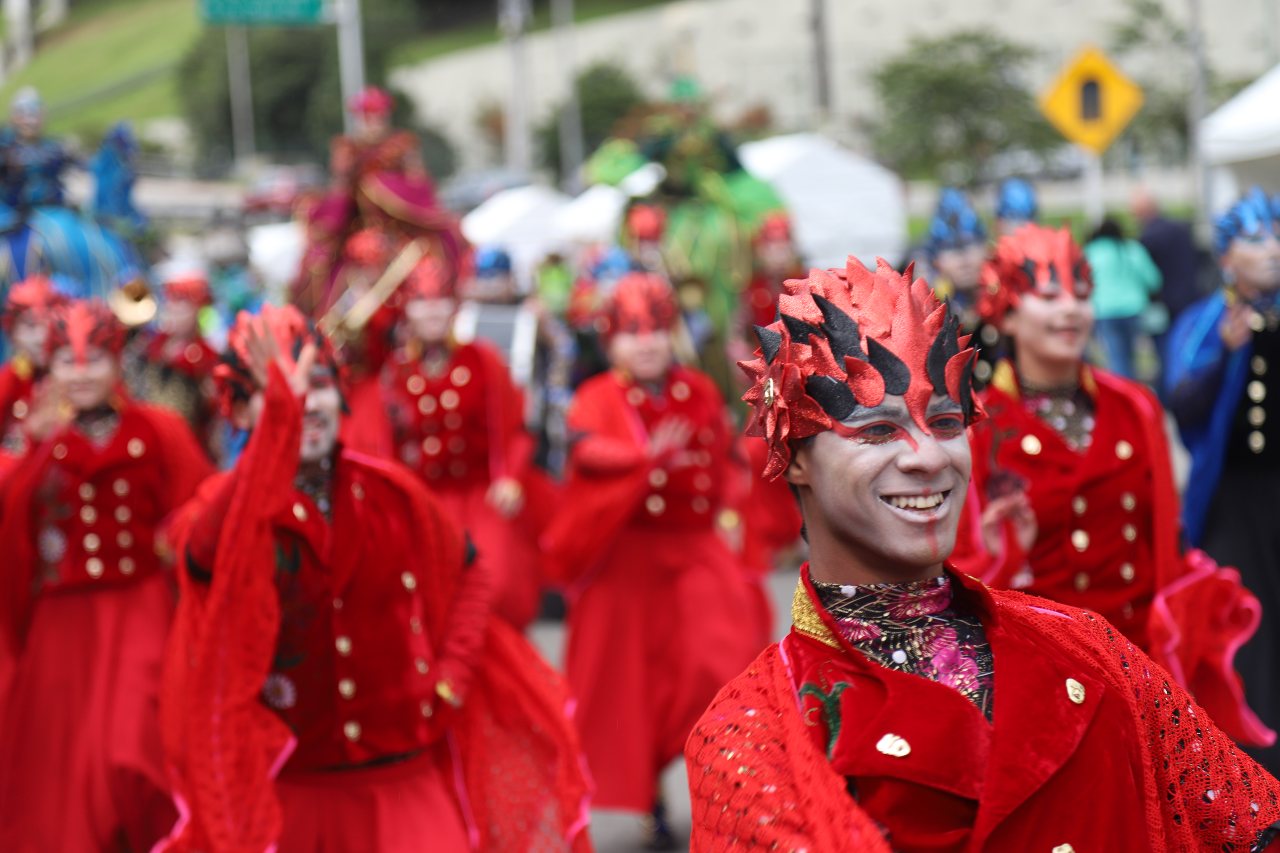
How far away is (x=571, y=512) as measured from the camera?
24.4 feet

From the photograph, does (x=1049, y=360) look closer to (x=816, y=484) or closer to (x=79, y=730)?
(x=816, y=484)

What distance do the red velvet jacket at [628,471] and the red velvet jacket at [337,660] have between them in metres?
2.18

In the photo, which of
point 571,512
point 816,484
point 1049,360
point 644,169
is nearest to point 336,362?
point 1049,360

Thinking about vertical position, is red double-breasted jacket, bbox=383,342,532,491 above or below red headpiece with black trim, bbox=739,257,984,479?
below

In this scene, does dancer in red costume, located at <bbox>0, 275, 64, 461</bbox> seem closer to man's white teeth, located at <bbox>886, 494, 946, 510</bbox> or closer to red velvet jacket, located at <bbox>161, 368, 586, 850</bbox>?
red velvet jacket, located at <bbox>161, 368, 586, 850</bbox>

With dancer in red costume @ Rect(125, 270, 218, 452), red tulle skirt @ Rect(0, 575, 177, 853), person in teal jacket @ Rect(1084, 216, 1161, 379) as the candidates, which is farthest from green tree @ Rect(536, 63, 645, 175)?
red tulle skirt @ Rect(0, 575, 177, 853)

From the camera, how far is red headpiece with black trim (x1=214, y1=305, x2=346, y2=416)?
4473mm

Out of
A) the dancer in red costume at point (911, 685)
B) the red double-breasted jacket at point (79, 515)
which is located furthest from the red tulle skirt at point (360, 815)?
the dancer in red costume at point (911, 685)

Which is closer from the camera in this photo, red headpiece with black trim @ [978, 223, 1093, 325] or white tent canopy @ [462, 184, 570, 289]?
red headpiece with black trim @ [978, 223, 1093, 325]

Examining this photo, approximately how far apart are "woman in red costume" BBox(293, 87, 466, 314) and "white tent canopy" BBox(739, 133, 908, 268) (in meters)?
10.1

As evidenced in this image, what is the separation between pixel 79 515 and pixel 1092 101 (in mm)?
13547

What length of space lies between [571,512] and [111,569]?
1.92 meters

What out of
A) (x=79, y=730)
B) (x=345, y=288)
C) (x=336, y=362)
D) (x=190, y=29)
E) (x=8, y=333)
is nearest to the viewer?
(x=336, y=362)

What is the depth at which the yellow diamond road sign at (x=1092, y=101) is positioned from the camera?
57.3 ft
